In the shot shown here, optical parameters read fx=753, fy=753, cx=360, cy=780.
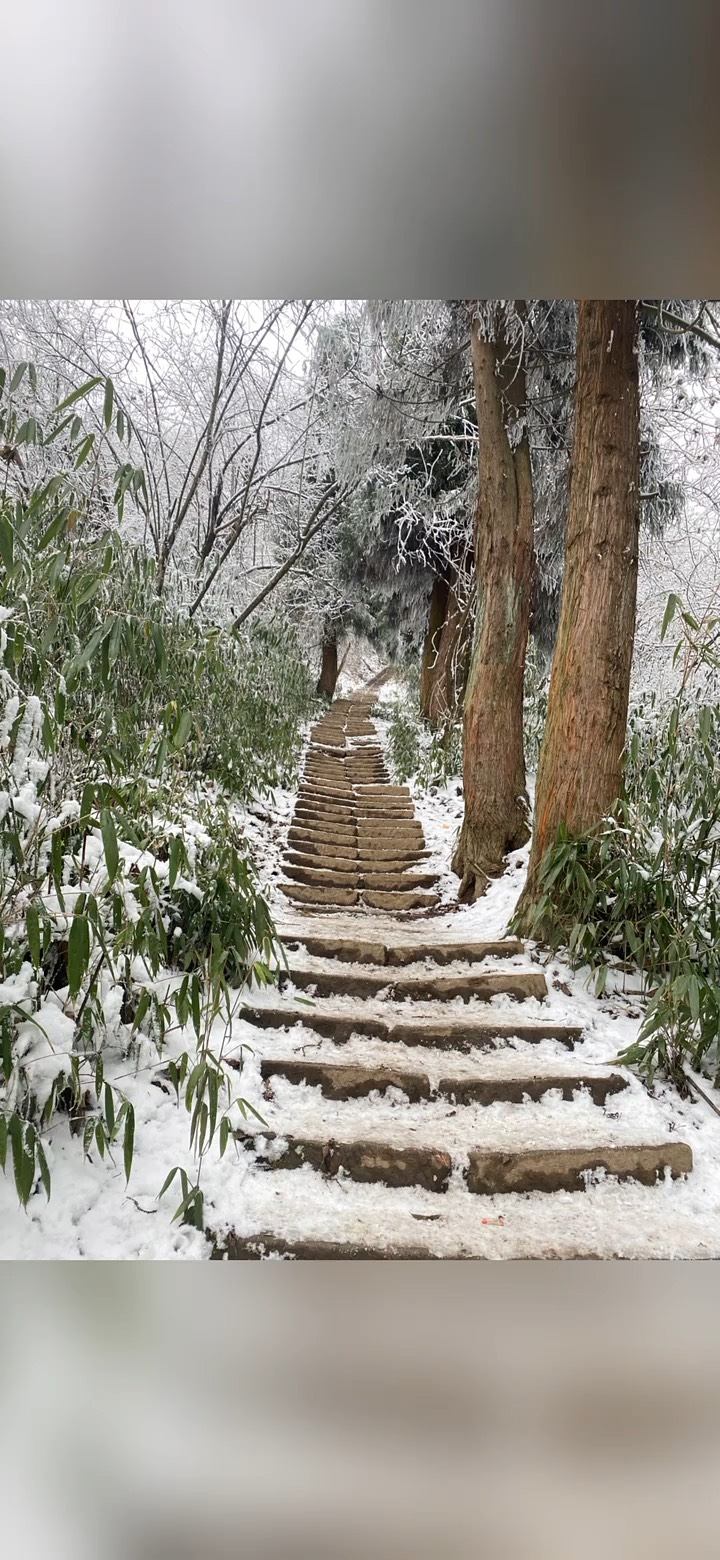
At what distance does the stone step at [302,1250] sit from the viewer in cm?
107

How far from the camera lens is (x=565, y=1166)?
1.23 meters

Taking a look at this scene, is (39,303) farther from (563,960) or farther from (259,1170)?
(563,960)

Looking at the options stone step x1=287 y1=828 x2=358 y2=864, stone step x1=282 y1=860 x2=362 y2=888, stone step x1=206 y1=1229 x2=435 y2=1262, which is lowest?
stone step x1=206 y1=1229 x2=435 y2=1262

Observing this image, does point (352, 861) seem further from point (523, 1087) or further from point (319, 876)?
point (523, 1087)

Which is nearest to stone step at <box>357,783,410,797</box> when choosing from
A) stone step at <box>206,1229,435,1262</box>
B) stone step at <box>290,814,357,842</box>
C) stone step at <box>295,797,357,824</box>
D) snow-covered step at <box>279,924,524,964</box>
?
stone step at <box>295,797,357,824</box>

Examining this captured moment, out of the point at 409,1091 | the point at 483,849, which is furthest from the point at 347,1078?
the point at 483,849

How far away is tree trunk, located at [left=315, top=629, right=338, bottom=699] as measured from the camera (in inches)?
101

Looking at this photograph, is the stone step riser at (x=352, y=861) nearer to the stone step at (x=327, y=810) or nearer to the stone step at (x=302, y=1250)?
the stone step at (x=327, y=810)

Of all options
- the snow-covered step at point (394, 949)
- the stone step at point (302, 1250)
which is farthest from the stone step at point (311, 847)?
the stone step at point (302, 1250)

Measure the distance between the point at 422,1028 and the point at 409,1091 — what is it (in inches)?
7.0

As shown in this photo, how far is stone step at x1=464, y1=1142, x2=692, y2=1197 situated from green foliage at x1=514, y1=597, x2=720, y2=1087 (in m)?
0.19

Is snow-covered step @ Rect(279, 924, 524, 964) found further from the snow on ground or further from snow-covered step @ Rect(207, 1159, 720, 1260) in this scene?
snow-covered step @ Rect(207, 1159, 720, 1260)

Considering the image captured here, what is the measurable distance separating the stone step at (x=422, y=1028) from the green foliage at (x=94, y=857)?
103 millimetres
